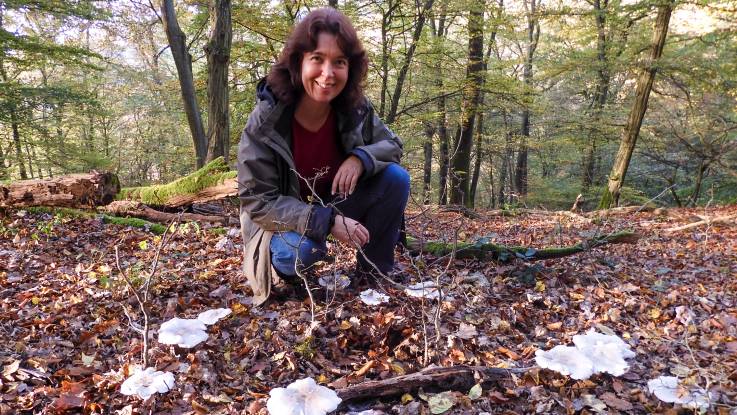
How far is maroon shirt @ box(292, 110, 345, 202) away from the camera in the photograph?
8.84 feet

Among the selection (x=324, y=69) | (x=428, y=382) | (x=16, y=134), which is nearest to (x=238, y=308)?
(x=428, y=382)

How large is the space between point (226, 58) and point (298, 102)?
472cm

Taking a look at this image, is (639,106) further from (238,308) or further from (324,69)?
(238,308)

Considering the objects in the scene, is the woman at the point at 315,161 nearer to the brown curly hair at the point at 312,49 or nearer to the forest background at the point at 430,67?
the brown curly hair at the point at 312,49

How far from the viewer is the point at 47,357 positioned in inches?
80.3

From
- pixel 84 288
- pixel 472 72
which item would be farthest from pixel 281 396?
pixel 472 72

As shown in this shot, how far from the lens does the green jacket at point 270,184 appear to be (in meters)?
2.42

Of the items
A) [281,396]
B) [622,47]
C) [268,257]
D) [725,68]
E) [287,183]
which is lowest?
[281,396]

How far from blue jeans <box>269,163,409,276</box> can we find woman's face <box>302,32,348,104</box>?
0.65 meters

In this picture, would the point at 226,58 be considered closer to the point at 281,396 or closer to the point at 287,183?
the point at 287,183

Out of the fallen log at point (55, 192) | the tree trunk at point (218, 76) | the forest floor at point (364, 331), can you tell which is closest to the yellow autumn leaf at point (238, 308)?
the forest floor at point (364, 331)

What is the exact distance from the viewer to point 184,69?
8.62 metres

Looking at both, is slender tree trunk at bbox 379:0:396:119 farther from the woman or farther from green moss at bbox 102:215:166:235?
the woman

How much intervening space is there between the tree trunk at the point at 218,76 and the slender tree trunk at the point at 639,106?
7.86 m
